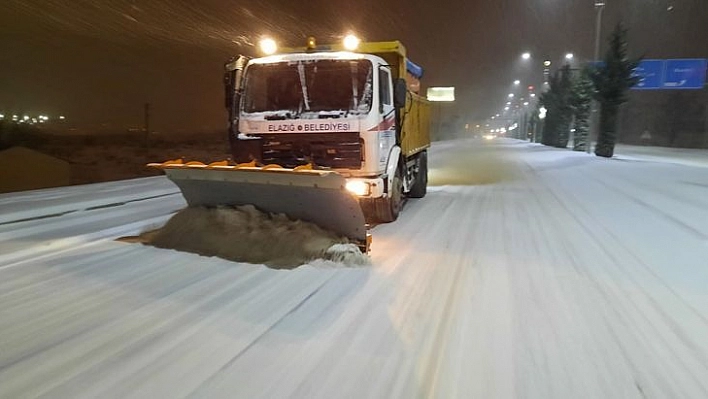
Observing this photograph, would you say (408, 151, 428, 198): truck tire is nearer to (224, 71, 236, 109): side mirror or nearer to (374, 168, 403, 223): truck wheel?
(374, 168, 403, 223): truck wheel

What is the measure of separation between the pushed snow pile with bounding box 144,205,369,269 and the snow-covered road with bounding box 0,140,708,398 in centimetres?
23

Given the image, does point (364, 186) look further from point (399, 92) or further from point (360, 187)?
point (399, 92)

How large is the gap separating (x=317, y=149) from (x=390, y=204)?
77.7 inches

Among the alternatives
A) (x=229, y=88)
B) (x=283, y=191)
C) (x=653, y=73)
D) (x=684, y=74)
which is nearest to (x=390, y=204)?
(x=283, y=191)

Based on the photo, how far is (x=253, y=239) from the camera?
681 centimetres

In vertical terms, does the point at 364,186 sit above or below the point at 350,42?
below

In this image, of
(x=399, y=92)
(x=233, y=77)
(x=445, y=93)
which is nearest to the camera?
(x=233, y=77)

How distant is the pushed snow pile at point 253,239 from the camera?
6.56 meters

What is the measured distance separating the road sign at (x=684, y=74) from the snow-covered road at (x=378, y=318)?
117 ft

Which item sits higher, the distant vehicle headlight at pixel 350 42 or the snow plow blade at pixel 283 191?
the distant vehicle headlight at pixel 350 42

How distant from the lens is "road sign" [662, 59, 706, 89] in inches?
1505

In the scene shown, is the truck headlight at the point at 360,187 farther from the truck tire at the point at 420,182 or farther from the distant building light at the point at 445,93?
the distant building light at the point at 445,93

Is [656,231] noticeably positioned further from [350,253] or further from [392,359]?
[392,359]

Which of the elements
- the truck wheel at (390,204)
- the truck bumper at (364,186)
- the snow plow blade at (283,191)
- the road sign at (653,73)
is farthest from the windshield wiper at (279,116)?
the road sign at (653,73)
